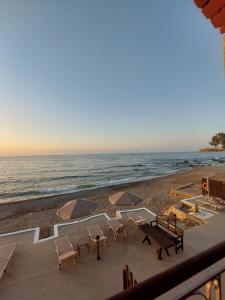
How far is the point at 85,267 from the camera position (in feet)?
17.8

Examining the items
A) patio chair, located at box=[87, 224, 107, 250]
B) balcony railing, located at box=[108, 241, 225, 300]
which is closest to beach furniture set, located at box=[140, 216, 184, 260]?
patio chair, located at box=[87, 224, 107, 250]

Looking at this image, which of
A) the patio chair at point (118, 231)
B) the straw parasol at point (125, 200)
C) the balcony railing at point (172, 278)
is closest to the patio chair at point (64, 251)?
the patio chair at point (118, 231)

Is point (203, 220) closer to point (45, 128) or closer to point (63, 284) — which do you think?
point (63, 284)

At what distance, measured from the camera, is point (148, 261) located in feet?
18.2

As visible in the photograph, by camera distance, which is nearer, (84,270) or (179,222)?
(84,270)

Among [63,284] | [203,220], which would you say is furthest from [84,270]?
[203,220]

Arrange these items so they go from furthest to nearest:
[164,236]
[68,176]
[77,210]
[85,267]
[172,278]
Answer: [68,176] → [77,210] → [164,236] → [85,267] → [172,278]

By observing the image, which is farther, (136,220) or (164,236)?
(136,220)

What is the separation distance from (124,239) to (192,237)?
8.53ft

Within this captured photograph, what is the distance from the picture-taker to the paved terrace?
14.9 feet

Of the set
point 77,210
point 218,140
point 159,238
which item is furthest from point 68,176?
point 159,238

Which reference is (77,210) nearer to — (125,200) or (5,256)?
(125,200)

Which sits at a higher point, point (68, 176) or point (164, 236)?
point (164, 236)

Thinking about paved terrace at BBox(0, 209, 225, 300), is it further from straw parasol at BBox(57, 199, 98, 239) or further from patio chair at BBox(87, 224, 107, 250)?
straw parasol at BBox(57, 199, 98, 239)
